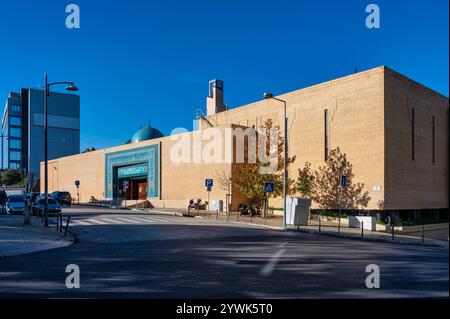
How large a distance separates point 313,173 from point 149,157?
82.2ft

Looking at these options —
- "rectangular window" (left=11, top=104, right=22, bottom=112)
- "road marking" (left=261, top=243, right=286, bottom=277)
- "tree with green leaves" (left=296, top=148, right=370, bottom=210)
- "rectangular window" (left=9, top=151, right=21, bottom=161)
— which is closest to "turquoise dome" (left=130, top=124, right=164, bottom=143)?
"tree with green leaves" (left=296, top=148, right=370, bottom=210)

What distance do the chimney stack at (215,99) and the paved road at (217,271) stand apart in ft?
132

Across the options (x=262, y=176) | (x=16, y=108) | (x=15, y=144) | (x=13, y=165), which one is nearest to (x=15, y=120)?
(x=16, y=108)

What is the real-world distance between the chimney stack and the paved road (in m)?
40.2

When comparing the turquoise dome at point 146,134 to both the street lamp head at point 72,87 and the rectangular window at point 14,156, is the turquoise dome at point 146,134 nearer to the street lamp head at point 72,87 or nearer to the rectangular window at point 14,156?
the street lamp head at point 72,87

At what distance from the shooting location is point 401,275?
8.70 meters

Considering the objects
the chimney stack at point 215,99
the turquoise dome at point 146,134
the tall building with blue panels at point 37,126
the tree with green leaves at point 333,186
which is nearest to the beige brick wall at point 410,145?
the tree with green leaves at point 333,186

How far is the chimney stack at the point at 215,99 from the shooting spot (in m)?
53.8

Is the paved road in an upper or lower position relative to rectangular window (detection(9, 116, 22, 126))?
lower

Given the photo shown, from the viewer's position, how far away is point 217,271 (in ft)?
30.3

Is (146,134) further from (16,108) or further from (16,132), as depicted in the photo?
(16,108)

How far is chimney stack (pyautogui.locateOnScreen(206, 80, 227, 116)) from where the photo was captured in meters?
53.8

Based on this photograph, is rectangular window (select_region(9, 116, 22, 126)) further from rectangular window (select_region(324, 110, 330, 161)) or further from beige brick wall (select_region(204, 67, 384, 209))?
rectangular window (select_region(324, 110, 330, 161))
